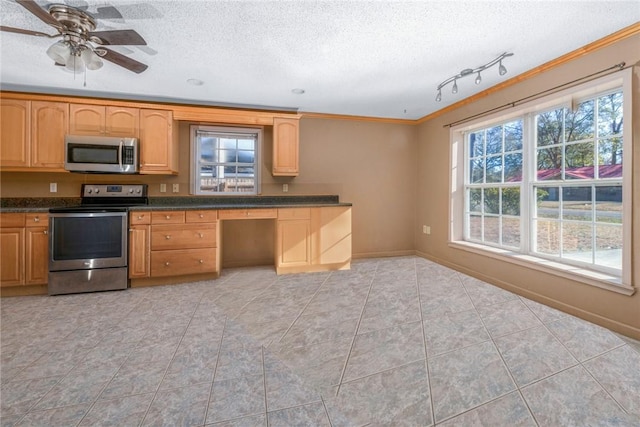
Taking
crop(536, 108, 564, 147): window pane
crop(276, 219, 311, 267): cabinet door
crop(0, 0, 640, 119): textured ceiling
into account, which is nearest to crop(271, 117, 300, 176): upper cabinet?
crop(0, 0, 640, 119): textured ceiling

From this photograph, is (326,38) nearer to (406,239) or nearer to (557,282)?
(557,282)

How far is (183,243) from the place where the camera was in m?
3.29

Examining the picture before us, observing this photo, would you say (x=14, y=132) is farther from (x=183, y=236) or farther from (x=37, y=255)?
(x=183, y=236)

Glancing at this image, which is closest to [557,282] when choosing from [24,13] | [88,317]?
[88,317]

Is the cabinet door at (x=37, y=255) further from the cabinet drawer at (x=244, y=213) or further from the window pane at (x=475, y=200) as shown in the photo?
the window pane at (x=475, y=200)

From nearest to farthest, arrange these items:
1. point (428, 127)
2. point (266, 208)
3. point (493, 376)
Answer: point (493, 376) < point (266, 208) < point (428, 127)

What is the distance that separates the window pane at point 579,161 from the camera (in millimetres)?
2445

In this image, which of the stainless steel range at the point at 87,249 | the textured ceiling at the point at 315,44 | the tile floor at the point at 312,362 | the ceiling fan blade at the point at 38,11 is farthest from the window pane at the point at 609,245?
the stainless steel range at the point at 87,249

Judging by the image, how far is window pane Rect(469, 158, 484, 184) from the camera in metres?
3.63

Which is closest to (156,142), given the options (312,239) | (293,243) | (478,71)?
(293,243)

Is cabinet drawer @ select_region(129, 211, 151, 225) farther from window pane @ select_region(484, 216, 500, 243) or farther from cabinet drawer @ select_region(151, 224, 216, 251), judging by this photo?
window pane @ select_region(484, 216, 500, 243)

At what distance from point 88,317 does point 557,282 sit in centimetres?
409

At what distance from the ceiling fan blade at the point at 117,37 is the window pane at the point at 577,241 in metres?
3.79

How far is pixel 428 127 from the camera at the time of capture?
4.41 m
